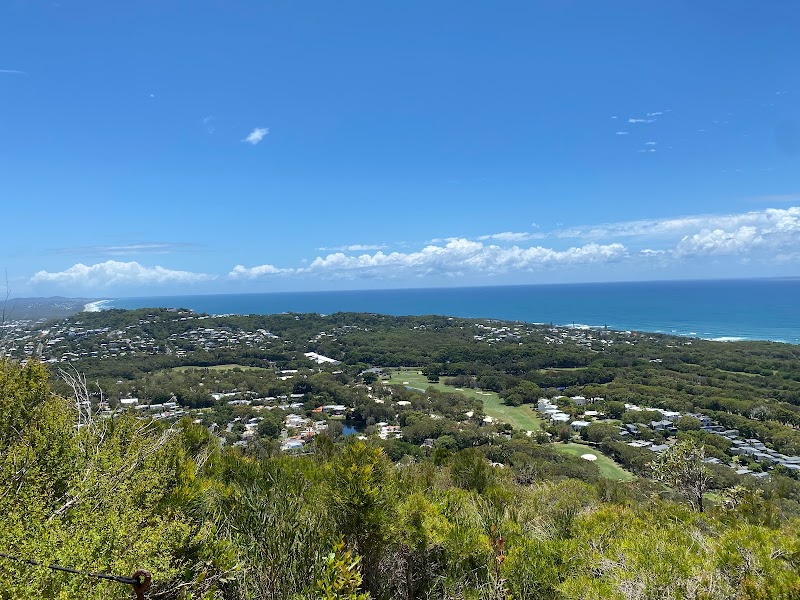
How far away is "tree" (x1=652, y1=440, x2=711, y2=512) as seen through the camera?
1261cm

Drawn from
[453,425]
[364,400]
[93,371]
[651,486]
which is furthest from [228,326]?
[651,486]

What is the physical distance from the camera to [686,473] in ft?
42.4

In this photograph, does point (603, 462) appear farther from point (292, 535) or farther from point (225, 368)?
point (225, 368)

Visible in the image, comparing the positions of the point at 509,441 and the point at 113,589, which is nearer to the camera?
the point at 113,589

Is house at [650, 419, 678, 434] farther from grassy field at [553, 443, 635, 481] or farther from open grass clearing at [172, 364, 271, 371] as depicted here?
open grass clearing at [172, 364, 271, 371]

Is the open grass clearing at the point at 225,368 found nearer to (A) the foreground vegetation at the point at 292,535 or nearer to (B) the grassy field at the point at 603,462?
(B) the grassy field at the point at 603,462

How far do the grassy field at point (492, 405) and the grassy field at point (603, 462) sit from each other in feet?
16.1

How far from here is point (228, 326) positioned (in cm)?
8138

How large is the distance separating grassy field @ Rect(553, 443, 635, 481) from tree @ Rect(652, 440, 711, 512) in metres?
12.3

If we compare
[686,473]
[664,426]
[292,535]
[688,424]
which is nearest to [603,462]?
[664,426]

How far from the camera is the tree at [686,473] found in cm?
1261

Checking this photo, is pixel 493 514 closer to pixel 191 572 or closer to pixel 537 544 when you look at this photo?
pixel 537 544

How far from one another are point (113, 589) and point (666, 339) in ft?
280

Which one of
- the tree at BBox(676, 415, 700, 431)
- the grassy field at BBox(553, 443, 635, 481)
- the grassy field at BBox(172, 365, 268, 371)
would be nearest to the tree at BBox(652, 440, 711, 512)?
the grassy field at BBox(553, 443, 635, 481)
